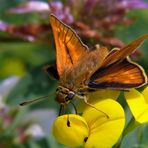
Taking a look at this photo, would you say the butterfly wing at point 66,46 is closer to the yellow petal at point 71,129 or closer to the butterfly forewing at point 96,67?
the butterfly forewing at point 96,67

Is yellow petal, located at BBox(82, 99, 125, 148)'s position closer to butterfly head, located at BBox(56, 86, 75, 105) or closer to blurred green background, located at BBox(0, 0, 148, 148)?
butterfly head, located at BBox(56, 86, 75, 105)

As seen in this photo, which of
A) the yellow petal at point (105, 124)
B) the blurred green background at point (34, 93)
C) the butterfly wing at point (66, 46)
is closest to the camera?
the yellow petal at point (105, 124)

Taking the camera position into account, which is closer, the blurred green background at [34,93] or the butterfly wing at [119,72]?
the butterfly wing at [119,72]

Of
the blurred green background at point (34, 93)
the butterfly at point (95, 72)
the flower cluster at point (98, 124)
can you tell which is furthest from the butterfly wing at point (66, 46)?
the blurred green background at point (34, 93)

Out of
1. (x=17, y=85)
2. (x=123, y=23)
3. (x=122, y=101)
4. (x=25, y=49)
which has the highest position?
(x=122, y=101)

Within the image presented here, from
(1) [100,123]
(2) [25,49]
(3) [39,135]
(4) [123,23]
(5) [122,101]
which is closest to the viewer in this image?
(1) [100,123]

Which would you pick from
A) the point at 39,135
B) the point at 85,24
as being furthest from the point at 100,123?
the point at 85,24

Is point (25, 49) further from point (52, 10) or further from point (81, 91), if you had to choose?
point (81, 91)
